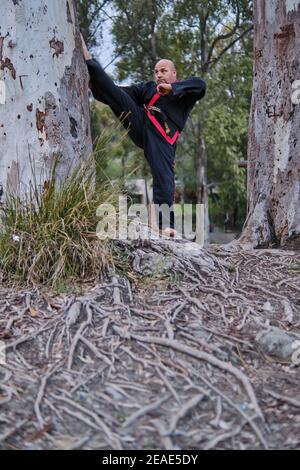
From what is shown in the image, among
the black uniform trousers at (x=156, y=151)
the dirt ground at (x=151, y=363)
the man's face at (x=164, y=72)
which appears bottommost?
the dirt ground at (x=151, y=363)

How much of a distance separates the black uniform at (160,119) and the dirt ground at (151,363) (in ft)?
3.33

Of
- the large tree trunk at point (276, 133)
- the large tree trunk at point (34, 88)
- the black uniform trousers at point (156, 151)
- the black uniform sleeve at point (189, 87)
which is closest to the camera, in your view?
the large tree trunk at point (34, 88)

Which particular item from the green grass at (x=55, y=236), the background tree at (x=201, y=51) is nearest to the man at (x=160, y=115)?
the green grass at (x=55, y=236)

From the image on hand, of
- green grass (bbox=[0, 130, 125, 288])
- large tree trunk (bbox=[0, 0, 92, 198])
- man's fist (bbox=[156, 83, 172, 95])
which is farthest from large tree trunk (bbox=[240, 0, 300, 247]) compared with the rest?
large tree trunk (bbox=[0, 0, 92, 198])

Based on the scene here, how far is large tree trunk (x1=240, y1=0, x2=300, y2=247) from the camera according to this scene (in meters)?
5.18

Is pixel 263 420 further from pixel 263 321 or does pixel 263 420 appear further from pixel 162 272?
pixel 162 272

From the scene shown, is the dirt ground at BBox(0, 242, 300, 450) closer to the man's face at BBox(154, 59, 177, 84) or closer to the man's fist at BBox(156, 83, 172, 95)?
the man's fist at BBox(156, 83, 172, 95)

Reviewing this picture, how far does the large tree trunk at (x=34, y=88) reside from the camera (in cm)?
388

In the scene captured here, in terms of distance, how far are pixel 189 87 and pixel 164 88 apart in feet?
0.69

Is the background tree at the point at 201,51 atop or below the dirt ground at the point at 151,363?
atop

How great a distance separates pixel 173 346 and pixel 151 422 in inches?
23.6

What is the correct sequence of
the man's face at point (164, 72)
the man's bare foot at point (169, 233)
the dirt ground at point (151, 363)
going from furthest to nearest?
the man's face at point (164, 72) < the man's bare foot at point (169, 233) < the dirt ground at point (151, 363)

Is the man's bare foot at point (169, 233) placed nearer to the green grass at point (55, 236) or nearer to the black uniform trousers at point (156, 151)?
the black uniform trousers at point (156, 151)

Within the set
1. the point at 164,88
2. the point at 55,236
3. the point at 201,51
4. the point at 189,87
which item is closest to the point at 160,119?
the point at 164,88
